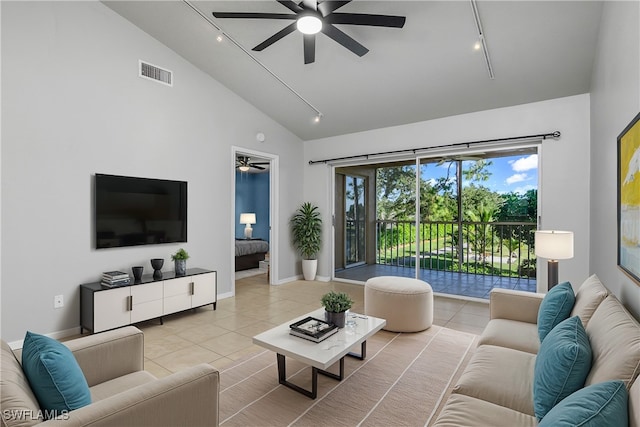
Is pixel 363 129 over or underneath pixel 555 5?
underneath

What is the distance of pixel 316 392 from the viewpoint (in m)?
2.22

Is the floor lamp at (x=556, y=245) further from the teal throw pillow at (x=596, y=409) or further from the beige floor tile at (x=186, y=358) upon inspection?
the beige floor tile at (x=186, y=358)

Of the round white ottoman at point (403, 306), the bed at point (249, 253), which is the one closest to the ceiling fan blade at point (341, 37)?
the round white ottoman at point (403, 306)

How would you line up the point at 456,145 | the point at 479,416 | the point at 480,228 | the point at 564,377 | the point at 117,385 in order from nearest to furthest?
the point at 564,377
the point at 479,416
the point at 117,385
the point at 456,145
the point at 480,228

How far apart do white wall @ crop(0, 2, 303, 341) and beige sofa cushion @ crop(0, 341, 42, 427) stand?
254 cm

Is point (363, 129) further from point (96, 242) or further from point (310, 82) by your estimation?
point (96, 242)

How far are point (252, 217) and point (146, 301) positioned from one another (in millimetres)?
5416

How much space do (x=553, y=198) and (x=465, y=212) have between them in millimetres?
1302

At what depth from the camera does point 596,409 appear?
953mm

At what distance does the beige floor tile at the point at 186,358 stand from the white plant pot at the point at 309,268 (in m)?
3.12

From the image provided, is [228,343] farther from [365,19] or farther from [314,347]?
[365,19]

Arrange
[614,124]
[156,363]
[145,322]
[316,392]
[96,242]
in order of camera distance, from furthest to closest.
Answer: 1. [145,322]
2. [96,242]
3. [156,363]
4. [614,124]
5. [316,392]

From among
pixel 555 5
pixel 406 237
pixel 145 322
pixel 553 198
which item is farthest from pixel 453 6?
pixel 145 322

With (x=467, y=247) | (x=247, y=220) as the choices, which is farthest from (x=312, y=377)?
(x=247, y=220)
